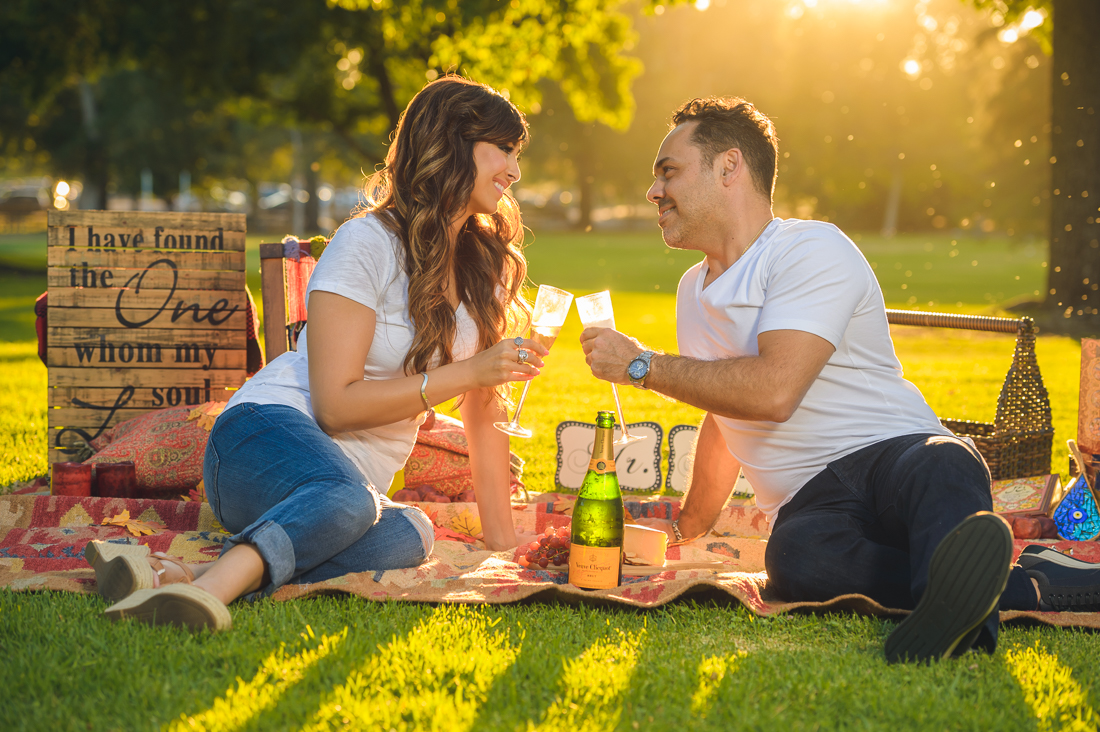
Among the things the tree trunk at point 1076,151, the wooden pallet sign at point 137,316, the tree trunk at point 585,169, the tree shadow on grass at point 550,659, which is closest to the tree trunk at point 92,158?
the tree trunk at point 585,169

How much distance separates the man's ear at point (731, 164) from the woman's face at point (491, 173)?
0.76 m

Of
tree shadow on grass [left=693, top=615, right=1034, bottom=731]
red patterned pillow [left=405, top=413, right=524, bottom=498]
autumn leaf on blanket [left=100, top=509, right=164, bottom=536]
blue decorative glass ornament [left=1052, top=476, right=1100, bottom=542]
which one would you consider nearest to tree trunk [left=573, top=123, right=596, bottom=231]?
red patterned pillow [left=405, top=413, right=524, bottom=498]

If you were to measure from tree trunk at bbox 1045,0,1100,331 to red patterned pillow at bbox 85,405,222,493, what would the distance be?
11.3 meters

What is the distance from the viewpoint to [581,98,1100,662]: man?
2.83m

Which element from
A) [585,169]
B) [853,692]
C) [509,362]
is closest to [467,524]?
[509,362]

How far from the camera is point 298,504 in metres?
2.78

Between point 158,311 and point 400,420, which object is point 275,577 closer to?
point 400,420

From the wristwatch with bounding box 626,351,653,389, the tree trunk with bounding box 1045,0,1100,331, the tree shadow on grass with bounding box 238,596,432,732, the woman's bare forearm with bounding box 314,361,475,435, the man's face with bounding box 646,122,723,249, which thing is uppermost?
the tree trunk with bounding box 1045,0,1100,331

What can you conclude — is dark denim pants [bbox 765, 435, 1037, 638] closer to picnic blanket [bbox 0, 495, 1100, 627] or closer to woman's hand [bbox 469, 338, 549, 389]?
picnic blanket [bbox 0, 495, 1100, 627]

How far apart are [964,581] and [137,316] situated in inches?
160

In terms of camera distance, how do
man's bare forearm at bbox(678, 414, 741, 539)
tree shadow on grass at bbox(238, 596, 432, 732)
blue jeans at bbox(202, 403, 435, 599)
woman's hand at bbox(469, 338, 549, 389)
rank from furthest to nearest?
man's bare forearm at bbox(678, 414, 741, 539)
woman's hand at bbox(469, 338, 549, 389)
blue jeans at bbox(202, 403, 435, 599)
tree shadow on grass at bbox(238, 596, 432, 732)

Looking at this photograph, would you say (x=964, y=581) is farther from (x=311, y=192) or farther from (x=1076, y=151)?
(x=311, y=192)

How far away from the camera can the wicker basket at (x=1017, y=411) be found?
4309mm

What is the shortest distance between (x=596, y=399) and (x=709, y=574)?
17.4ft
